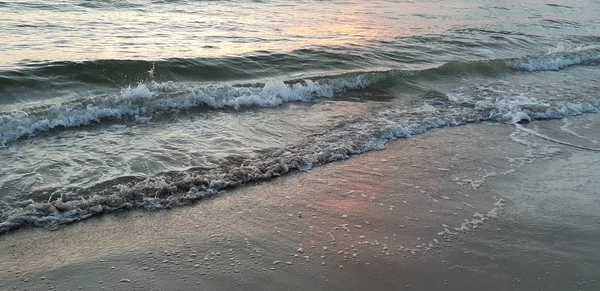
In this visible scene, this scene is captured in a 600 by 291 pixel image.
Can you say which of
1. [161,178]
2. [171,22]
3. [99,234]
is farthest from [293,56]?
[99,234]

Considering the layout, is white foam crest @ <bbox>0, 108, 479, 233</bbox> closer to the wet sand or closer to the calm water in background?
the calm water in background

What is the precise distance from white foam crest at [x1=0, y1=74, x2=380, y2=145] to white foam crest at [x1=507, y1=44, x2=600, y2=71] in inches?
215

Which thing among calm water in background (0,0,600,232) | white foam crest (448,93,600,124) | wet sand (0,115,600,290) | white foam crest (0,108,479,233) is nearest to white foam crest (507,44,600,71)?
calm water in background (0,0,600,232)

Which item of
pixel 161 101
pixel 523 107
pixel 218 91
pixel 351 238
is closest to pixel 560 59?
pixel 523 107

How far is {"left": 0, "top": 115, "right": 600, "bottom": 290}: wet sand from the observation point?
12.6 ft

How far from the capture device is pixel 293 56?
12.5 meters

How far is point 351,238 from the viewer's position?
4.45 m

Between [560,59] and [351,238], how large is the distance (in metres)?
12.4

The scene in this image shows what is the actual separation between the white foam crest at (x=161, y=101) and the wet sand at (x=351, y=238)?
3214 mm

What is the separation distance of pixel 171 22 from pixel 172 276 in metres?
13.3

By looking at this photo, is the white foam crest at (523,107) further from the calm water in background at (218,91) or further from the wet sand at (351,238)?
the wet sand at (351,238)

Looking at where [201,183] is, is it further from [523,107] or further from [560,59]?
[560,59]

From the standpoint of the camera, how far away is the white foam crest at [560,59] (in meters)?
13.8

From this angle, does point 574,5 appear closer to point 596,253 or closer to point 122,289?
point 596,253
